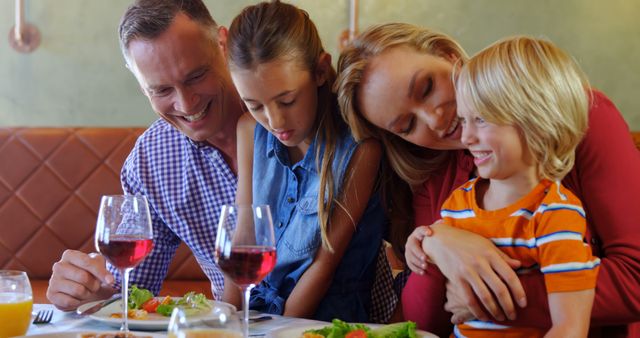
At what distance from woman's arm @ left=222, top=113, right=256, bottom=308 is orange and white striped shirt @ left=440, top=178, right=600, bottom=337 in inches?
31.6

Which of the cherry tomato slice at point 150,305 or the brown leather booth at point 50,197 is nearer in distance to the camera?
the cherry tomato slice at point 150,305

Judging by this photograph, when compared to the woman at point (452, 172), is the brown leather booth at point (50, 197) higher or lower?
lower

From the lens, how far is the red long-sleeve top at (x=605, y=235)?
165 centimetres

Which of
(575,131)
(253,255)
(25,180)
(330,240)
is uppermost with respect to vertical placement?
(575,131)

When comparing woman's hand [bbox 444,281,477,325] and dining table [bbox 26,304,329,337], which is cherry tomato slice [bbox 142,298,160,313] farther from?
woman's hand [bbox 444,281,477,325]

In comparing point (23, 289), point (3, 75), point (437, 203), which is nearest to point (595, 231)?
point (437, 203)

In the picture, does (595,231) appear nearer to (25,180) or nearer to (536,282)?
(536,282)

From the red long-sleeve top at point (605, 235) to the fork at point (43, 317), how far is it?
830 millimetres

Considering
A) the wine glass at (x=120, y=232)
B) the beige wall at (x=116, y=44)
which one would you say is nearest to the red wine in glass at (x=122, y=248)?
the wine glass at (x=120, y=232)

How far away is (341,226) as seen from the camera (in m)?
2.15

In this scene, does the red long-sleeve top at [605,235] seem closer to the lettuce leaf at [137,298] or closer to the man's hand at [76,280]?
the lettuce leaf at [137,298]

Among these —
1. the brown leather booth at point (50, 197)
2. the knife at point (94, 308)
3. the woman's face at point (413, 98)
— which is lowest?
the brown leather booth at point (50, 197)

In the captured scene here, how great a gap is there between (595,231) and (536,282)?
0.25m

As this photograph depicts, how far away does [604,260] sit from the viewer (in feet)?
5.60
